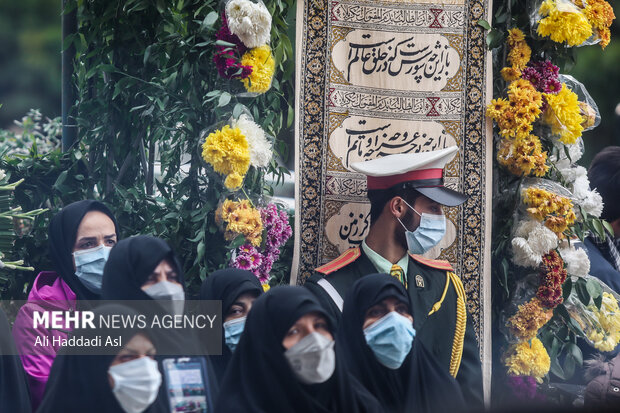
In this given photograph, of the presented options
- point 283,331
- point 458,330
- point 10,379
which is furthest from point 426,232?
point 10,379

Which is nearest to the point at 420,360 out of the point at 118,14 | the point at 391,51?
the point at 391,51

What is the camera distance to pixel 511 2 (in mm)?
4137

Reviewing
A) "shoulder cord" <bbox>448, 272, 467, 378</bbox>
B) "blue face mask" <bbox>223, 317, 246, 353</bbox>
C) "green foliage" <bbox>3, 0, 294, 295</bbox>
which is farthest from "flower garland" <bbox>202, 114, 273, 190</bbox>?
"shoulder cord" <bbox>448, 272, 467, 378</bbox>

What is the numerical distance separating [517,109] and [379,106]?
2.38 feet

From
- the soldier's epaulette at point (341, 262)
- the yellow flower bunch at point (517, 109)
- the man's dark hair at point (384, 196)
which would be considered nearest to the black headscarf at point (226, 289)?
the soldier's epaulette at point (341, 262)

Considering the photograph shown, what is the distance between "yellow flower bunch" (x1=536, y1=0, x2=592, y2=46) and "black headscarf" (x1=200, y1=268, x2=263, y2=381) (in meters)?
2.12

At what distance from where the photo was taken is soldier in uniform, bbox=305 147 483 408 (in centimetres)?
354

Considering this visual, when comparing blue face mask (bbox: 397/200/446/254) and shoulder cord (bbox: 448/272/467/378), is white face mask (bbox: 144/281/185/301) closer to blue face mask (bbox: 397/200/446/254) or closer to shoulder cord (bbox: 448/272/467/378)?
blue face mask (bbox: 397/200/446/254)

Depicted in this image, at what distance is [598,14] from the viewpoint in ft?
13.4

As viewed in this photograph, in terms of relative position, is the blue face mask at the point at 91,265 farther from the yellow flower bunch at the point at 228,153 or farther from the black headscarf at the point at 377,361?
the black headscarf at the point at 377,361

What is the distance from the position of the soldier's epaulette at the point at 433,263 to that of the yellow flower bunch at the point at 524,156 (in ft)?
2.33

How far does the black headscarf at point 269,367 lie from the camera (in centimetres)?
266

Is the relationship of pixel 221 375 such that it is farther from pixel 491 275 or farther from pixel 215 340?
pixel 491 275

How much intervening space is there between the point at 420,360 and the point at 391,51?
1673 millimetres
